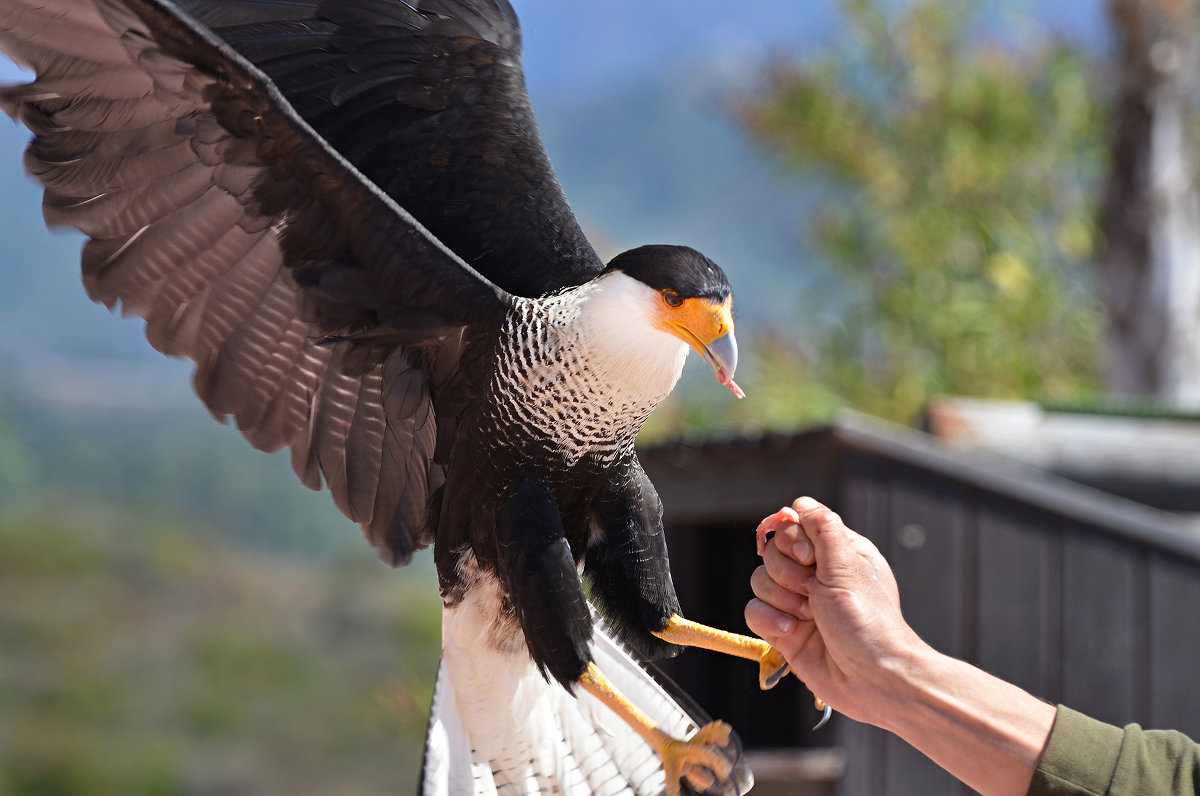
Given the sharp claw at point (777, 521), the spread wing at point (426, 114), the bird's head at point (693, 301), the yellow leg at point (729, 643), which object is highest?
the spread wing at point (426, 114)

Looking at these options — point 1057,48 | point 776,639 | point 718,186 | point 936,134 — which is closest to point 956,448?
point 776,639

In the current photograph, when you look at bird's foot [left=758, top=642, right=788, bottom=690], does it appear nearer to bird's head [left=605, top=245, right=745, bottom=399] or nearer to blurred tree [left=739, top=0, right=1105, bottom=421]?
bird's head [left=605, top=245, right=745, bottom=399]

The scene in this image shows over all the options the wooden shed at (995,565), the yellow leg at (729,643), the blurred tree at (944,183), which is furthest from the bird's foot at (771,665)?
the blurred tree at (944,183)

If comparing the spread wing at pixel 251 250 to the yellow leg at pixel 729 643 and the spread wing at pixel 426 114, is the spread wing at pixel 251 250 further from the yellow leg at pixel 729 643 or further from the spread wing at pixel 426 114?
the yellow leg at pixel 729 643

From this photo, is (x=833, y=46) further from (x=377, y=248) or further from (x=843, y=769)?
(x=377, y=248)

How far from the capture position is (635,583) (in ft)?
6.03

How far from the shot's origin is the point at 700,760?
174 cm

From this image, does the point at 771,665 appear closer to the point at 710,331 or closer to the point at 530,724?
the point at 530,724

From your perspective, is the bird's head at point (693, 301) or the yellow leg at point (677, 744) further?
the yellow leg at point (677, 744)

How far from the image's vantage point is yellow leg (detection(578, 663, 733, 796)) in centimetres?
173

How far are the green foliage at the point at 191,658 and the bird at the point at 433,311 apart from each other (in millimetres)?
13588

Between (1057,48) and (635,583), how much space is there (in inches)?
364

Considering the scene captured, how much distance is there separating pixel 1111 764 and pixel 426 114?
1.41 meters

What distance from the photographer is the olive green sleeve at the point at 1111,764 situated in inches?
58.4
